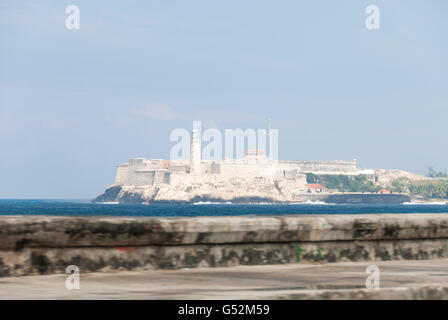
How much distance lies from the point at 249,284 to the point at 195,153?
624 feet

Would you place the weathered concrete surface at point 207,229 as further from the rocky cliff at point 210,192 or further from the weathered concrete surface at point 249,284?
the rocky cliff at point 210,192

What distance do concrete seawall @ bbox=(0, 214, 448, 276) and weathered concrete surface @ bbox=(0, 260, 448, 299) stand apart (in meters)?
0.15

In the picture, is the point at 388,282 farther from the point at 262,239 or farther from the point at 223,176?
the point at 223,176

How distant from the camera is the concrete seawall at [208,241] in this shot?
5594mm

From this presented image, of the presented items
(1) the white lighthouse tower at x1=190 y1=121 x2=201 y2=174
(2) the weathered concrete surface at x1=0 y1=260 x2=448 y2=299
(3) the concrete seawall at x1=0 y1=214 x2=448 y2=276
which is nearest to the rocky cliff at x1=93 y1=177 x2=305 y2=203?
(1) the white lighthouse tower at x1=190 y1=121 x2=201 y2=174

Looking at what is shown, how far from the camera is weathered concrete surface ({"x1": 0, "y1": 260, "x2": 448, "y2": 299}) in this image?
4398 millimetres

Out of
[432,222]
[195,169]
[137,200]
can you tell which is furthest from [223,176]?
[432,222]

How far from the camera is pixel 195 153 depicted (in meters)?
195

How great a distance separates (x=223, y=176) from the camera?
→ 198875 mm

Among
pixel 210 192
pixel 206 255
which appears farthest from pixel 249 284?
pixel 210 192

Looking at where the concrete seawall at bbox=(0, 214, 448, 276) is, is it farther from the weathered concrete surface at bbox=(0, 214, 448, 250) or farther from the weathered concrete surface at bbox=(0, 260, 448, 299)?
the weathered concrete surface at bbox=(0, 260, 448, 299)

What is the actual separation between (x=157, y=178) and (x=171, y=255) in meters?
195
